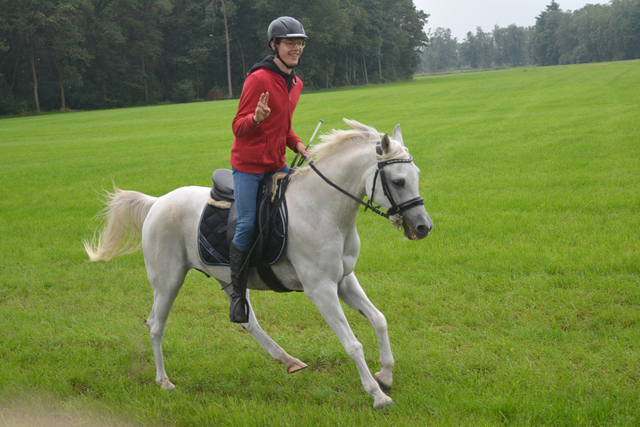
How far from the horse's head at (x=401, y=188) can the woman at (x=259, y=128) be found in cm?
92

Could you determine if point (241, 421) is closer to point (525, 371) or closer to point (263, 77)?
point (525, 371)

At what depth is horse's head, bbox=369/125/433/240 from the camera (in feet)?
13.1

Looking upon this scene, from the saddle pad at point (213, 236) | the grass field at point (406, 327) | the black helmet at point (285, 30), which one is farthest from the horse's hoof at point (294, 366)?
the black helmet at point (285, 30)

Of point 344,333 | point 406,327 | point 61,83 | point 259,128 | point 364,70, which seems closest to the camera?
point 344,333

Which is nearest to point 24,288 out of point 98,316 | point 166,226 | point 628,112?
point 98,316

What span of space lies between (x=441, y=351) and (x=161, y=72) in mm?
86857

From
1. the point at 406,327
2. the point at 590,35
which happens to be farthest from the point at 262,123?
the point at 590,35

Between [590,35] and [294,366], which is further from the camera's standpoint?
[590,35]

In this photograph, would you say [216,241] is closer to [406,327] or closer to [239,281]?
[239,281]

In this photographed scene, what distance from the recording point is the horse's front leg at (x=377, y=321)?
4332mm

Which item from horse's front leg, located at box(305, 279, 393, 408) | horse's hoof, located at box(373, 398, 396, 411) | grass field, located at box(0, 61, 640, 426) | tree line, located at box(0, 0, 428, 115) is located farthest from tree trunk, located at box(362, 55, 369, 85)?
horse's hoof, located at box(373, 398, 396, 411)

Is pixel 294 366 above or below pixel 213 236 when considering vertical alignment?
below

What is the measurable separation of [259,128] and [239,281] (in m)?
1.42

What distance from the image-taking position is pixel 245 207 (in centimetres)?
454
